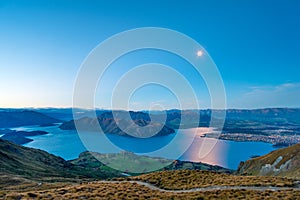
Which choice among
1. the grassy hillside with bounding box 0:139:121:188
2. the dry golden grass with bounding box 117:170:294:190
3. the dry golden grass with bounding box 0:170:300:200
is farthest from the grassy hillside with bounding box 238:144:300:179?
the grassy hillside with bounding box 0:139:121:188

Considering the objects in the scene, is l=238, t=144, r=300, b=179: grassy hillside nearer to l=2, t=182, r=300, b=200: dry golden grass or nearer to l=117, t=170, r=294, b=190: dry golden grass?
l=117, t=170, r=294, b=190: dry golden grass

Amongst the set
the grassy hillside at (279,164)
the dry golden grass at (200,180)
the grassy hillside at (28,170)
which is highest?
the dry golden grass at (200,180)

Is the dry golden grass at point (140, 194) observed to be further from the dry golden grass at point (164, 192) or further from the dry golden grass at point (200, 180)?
the dry golden grass at point (200, 180)

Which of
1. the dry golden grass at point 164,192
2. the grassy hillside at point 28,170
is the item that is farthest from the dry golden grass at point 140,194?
the grassy hillside at point 28,170

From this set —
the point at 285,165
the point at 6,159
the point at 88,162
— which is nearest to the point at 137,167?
the point at 88,162

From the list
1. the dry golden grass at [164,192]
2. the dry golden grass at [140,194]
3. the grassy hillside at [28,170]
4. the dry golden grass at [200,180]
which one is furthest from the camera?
the grassy hillside at [28,170]

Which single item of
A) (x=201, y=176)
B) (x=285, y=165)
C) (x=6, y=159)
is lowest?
(x=6, y=159)

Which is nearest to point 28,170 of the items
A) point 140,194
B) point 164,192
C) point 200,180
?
point 140,194

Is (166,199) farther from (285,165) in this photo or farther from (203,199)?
(285,165)
